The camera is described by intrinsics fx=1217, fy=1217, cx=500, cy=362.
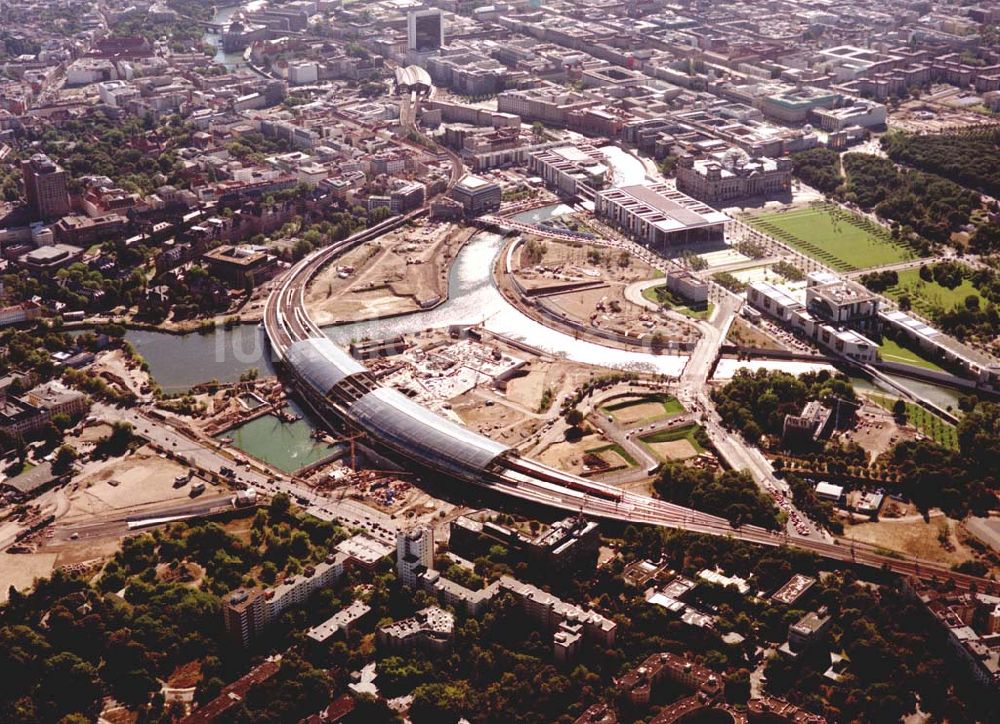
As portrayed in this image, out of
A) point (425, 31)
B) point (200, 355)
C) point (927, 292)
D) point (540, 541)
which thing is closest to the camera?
point (540, 541)

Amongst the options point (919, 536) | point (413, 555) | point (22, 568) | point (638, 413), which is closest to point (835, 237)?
point (638, 413)

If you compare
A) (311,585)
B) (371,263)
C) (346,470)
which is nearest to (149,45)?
(371,263)

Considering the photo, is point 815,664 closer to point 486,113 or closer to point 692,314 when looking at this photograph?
point 692,314

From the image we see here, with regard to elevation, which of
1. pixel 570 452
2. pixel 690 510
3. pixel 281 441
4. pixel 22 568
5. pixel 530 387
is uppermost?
pixel 690 510

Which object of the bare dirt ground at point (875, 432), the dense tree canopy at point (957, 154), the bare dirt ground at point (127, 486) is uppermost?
the dense tree canopy at point (957, 154)

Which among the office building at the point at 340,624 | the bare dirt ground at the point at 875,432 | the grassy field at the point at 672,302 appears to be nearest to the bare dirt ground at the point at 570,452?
the bare dirt ground at the point at 875,432

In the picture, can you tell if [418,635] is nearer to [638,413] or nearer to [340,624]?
[340,624]

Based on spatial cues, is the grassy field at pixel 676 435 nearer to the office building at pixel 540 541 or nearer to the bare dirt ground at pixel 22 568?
the office building at pixel 540 541

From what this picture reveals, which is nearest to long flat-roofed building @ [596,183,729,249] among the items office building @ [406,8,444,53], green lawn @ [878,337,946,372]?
green lawn @ [878,337,946,372]
